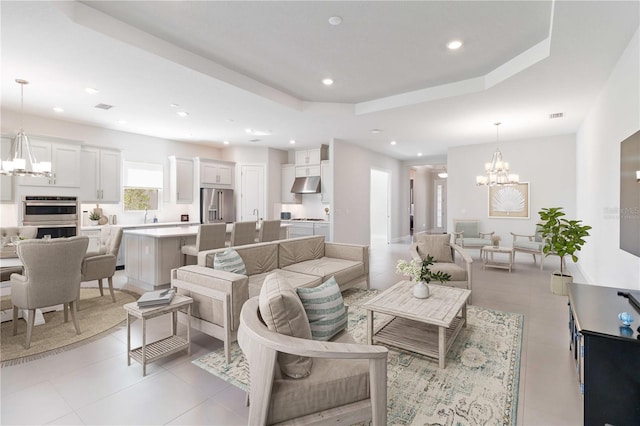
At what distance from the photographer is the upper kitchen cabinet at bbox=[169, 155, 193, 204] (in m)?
7.36

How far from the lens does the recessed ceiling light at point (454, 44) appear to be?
3163 millimetres

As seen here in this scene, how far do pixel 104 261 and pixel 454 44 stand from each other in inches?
197

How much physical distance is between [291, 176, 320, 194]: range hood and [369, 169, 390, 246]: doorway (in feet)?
10.0

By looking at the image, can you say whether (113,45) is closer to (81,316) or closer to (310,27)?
(310,27)

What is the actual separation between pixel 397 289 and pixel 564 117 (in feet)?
15.9

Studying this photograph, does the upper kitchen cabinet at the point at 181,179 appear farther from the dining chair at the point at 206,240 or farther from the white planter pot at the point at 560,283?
the white planter pot at the point at 560,283

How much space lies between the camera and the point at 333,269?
391 cm

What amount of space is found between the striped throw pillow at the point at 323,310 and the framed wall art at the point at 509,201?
6883mm

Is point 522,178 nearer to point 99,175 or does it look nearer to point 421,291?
point 421,291

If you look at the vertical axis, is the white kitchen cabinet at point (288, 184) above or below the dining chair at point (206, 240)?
above

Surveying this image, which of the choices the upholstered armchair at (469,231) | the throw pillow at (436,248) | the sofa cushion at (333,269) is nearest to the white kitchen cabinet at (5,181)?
the sofa cushion at (333,269)

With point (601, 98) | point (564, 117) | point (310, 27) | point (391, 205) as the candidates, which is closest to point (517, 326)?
point (601, 98)

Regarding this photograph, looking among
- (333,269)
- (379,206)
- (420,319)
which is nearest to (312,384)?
(420,319)

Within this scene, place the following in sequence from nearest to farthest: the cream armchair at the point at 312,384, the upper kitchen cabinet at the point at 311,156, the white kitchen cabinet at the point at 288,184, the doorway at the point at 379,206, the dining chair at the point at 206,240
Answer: the cream armchair at the point at 312,384 → the dining chair at the point at 206,240 → the upper kitchen cabinet at the point at 311,156 → the white kitchen cabinet at the point at 288,184 → the doorway at the point at 379,206
